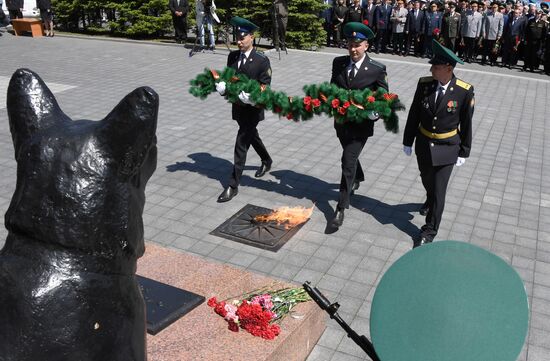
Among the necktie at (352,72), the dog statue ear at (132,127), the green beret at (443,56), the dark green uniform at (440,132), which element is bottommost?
the dark green uniform at (440,132)

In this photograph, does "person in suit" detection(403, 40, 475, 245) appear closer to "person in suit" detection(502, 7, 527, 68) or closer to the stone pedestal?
the stone pedestal

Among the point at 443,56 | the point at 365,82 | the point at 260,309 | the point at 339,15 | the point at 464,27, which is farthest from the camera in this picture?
the point at 339,15

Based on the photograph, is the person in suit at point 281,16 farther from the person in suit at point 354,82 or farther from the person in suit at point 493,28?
the person in suit at point 354,82

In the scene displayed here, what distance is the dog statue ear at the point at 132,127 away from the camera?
5.89 feet

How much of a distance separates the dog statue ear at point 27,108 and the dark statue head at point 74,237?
5 centimetres

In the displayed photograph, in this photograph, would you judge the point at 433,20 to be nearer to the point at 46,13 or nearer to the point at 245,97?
the point at 46,13

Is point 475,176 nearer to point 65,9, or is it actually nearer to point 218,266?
point 218,266

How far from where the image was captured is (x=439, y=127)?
6.12 metres

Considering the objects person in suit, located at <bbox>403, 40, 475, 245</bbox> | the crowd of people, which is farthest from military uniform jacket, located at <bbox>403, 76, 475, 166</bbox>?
the crowd of people

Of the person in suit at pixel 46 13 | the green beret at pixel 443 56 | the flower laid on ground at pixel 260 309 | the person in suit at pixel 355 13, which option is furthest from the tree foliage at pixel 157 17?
the flower laid on ground at pixel 260 309

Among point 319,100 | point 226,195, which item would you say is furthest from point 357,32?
point 226,195

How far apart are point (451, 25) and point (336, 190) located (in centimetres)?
1196

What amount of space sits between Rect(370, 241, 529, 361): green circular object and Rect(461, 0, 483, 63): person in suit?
17.1m

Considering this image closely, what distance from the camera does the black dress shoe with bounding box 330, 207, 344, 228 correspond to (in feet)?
21.7
